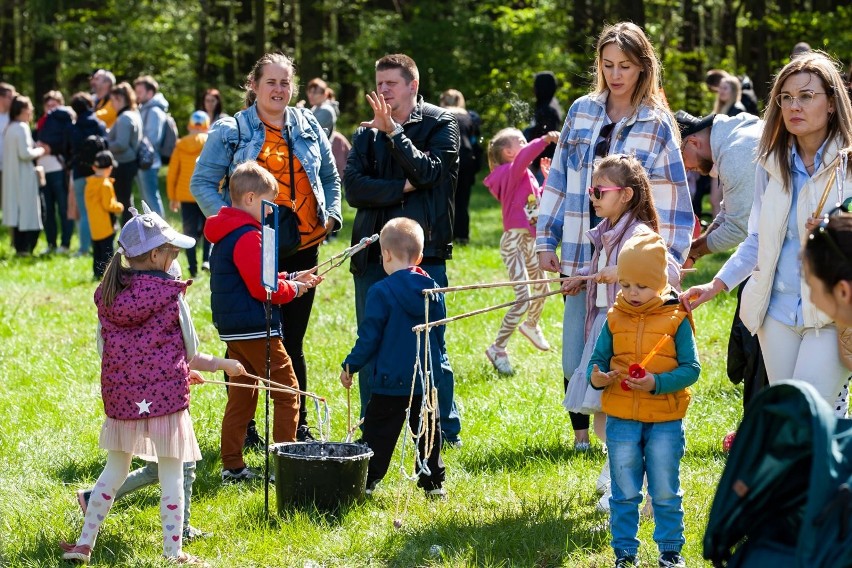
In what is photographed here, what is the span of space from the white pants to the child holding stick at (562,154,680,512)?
56cm

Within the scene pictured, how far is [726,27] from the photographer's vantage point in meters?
33.9

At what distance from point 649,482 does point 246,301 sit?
7.72ft

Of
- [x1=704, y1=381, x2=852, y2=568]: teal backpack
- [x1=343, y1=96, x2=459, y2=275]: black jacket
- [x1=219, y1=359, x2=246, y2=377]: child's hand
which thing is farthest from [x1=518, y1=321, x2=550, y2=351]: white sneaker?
[x1=704, y1=381, x2=852, y2=568]: teal backpack

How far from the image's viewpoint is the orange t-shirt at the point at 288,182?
6.85m

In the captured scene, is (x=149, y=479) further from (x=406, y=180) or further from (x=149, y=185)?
(x=149, y=185)

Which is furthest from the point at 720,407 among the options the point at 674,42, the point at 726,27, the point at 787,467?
the point at 726,27

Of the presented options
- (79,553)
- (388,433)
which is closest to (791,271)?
(388,433)

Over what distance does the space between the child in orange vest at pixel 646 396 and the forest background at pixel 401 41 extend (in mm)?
17244

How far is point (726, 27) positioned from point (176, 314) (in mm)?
31195

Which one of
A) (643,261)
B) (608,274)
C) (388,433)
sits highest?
(643,261)

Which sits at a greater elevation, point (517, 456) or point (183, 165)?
point (183, 165)

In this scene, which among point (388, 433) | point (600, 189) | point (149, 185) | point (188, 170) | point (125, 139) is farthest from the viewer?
point (149, 185)

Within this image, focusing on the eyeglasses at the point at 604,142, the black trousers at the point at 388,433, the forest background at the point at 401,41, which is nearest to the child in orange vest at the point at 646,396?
the eyeglasses at the point at 604,142

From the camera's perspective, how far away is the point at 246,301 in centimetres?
620
